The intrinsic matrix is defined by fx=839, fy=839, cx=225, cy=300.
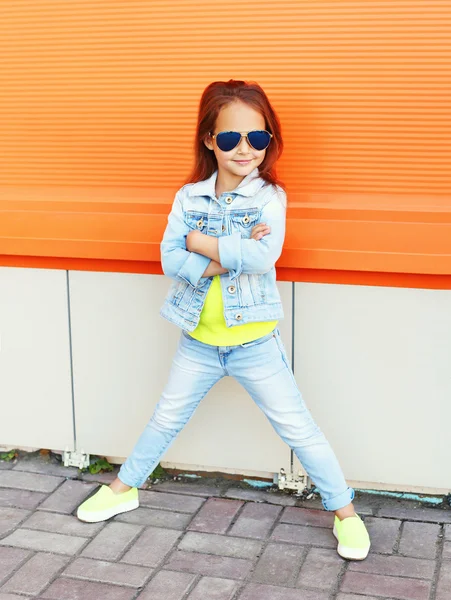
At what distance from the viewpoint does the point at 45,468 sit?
393 centimetres

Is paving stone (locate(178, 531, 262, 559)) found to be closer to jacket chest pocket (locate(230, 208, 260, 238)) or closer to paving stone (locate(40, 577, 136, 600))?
paving stone (locate(40, 577, 136, 600))

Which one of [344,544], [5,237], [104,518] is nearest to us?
[344,544]

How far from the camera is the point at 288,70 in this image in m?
3.31

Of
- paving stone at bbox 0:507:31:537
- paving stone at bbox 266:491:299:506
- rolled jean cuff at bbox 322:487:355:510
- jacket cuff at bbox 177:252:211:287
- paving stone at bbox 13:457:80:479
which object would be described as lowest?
paving stone at bbox 0:507:31:537

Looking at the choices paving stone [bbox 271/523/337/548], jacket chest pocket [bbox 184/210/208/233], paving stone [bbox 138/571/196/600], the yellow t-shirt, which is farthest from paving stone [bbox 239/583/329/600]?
jacket chest pocket [bbox 184/210/208/233]

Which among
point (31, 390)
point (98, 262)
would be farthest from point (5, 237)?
point (31, 390)

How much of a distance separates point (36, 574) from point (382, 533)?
1332 millimetres

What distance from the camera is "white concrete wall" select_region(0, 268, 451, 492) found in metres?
3.39

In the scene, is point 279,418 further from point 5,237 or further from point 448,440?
point 5,237

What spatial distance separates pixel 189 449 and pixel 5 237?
4.06ft

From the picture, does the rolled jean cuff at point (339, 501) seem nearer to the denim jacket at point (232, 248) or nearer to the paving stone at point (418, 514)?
the paving stone at point (418, 514)

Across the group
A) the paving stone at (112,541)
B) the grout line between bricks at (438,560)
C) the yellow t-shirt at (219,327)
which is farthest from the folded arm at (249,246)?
the grout line between bricks at (438,560)

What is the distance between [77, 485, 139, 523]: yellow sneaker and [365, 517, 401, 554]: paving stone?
3.22ft

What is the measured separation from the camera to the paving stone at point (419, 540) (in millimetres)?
3156
